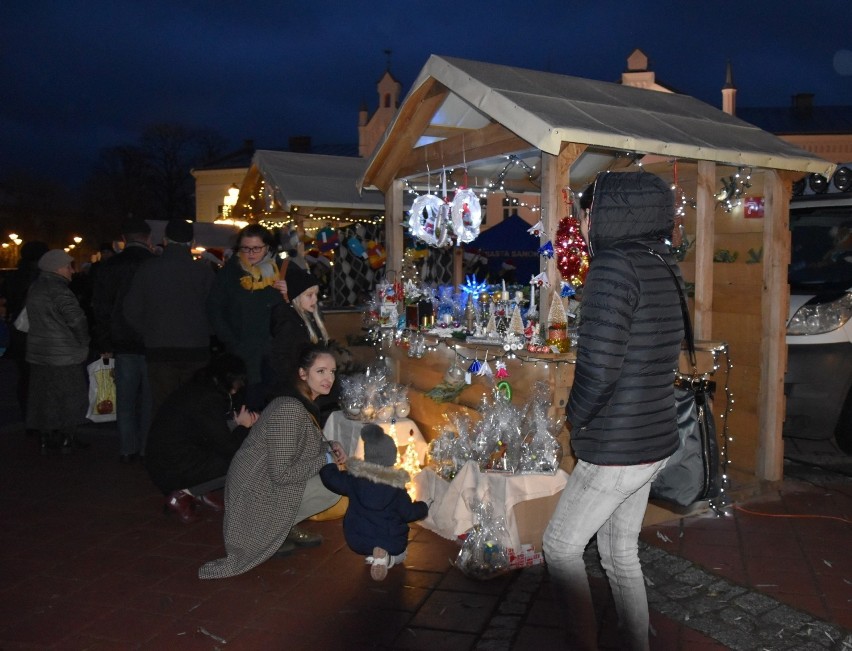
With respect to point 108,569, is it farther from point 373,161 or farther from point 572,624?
point 373,161

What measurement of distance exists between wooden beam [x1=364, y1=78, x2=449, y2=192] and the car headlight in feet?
12.2

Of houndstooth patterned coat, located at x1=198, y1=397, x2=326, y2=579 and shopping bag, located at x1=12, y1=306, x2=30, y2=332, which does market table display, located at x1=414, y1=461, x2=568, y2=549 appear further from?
shopping bag, located at x1=12, y1=306, x2=30, y2=332

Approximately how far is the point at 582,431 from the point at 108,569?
126 inches

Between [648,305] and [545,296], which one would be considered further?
[545,296]

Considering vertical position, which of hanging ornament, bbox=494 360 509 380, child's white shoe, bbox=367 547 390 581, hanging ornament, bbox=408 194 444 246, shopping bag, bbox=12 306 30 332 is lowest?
child's white shoe, bbox=367 547 390 581

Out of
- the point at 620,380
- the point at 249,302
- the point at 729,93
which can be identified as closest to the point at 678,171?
the point at 249,302

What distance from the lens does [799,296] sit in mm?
6875

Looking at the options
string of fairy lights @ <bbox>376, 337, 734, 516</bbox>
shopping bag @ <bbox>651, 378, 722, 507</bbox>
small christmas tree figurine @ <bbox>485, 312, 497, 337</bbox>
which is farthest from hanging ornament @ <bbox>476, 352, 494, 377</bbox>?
shopping bag @ <bbox>651, 378, 722, 507</bbox>

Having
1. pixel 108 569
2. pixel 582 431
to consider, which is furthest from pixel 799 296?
pixel 108 569

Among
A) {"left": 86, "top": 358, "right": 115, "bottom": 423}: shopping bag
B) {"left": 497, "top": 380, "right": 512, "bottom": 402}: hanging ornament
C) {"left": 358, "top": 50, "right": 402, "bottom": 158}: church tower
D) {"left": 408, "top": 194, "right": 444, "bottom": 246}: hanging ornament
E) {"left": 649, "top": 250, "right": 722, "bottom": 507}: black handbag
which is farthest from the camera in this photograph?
{"left": 358, "top": 50, "right": 402, "bottom": 158}: church tower

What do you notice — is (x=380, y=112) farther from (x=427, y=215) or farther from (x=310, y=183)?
(x=427, y=215)

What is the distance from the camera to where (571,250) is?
4648 mm

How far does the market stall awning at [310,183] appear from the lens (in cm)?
1029

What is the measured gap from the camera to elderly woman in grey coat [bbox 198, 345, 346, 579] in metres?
4.40
